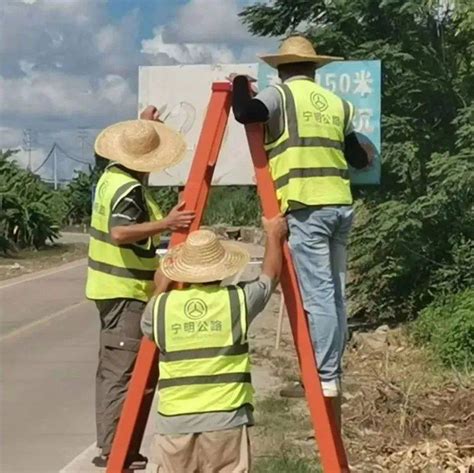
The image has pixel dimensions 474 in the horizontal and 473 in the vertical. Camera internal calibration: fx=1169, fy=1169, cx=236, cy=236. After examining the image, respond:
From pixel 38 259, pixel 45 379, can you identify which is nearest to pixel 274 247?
pixel 45 379

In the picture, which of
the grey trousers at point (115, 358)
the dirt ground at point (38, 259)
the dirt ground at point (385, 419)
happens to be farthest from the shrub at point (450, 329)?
the dirt ground at point (38, 259)

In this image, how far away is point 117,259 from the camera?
19.6 feet

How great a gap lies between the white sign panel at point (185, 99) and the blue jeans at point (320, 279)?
7.05ft

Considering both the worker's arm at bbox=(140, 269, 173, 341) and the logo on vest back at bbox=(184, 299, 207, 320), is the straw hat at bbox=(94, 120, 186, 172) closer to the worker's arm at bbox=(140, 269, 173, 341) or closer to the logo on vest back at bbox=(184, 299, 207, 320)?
the worker's arm at bbox=(140, 269, 173, 341)

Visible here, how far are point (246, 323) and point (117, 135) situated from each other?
1514mm

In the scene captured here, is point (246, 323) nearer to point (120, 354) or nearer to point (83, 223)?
point (120, 354)

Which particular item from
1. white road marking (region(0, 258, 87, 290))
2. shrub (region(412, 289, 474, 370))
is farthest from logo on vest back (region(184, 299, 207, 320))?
white road marking (region(0, 258, 87, 290))

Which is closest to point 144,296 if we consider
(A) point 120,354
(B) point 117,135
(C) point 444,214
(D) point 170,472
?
(A) point 120,354

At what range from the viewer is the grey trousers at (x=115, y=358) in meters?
6.02

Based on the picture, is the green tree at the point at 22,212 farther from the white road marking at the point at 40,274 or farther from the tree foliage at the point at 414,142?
the tree foliage at the point at 414,142

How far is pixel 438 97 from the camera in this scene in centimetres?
1299

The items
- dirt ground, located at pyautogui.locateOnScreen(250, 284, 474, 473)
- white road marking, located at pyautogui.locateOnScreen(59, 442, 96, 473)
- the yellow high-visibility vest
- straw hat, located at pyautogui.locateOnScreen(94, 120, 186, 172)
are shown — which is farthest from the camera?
white road marking, located at pyautogui.locateOnScreen(59, 442, 96, 473)

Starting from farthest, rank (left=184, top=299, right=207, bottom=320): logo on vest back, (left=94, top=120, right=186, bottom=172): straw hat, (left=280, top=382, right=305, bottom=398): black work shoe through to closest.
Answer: (left=280, top=382, right=305, bottom=398): black work shoe
(left=94, top=120, right=186, bottom=172): straw hat
(left=184, top=299, right=207, bottom=320): logo on vest back

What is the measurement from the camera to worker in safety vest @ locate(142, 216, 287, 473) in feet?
15.7
